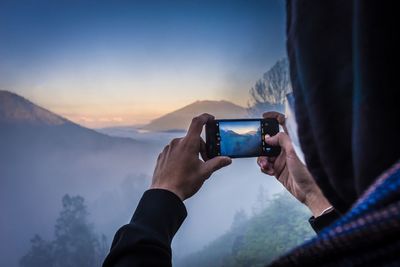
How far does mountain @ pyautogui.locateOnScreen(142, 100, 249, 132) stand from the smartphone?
1.99 ft

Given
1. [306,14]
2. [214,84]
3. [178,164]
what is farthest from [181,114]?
[306,14]

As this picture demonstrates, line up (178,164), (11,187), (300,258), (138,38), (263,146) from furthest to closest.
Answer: (138,38), (11,187), (263,146), (178,164), (300,258)

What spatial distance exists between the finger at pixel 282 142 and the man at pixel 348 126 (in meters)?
0.42

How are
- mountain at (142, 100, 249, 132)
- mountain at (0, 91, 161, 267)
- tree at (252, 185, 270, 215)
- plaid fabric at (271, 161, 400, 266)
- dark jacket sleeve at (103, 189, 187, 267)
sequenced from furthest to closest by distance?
tree at (252, 185, 270, 215) < mountain at (142, 100, 249, 132) < mountain at (0, 91, 161, 267) < dark jacket sleeve at (103, 189, 187, 267) < plaid fabric at (271, 161, 400, 266)

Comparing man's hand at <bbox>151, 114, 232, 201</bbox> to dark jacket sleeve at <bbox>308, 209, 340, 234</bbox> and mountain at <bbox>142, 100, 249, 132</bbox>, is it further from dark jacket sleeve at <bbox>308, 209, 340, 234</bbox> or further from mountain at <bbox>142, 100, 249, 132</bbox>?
mountain at <bbox>142, 100, 249, 132</bbox>

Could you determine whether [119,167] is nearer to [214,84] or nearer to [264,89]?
[214,84]

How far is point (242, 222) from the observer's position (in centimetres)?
163

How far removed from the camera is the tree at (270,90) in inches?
60.9

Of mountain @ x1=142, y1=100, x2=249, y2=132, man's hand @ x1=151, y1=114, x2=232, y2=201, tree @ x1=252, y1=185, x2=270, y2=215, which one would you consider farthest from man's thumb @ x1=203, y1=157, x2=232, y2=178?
tree @ x1=252, y1=185, x2=270, y2=215

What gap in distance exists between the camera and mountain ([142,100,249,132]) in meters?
1.51

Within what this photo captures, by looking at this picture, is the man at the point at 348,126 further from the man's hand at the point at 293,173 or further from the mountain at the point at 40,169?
the mountain at the point at 40,169

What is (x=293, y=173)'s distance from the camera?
0.75 meters

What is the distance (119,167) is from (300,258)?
137 centimetres

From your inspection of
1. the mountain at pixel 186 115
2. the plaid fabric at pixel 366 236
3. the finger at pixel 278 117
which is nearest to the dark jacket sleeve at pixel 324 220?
the finger at pixel 278 117
